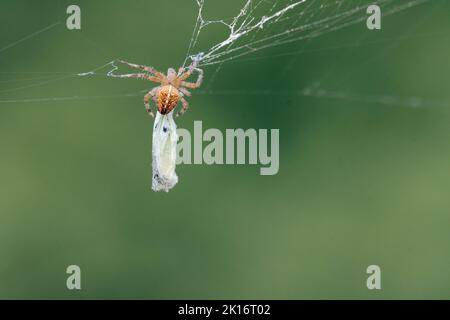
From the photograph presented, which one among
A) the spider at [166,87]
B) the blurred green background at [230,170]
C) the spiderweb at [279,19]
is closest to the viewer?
the spider at [166,87]

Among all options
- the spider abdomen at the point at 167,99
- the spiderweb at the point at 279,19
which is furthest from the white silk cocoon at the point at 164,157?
the spiderweb at the point at 279,19

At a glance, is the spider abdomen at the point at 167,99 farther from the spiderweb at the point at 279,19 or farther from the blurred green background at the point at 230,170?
the blurred green background at the point at 230,170

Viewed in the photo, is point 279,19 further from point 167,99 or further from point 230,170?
point 230,170

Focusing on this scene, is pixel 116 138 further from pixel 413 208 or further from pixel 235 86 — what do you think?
pixel 413 208

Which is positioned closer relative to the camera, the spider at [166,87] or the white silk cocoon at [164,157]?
the white silk cocoon at [164,157]

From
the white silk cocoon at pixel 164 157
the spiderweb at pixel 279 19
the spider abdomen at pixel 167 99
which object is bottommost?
the white silk cocoon at pixel 164 157
